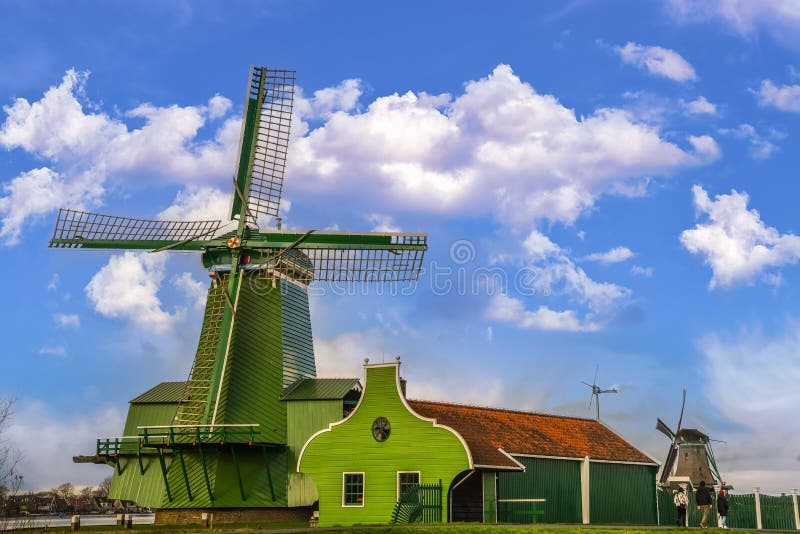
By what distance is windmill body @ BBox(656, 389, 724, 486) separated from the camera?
51719 mm

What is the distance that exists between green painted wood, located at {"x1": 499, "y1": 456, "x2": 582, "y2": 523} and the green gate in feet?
11.1

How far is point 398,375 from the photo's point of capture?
3300 centimetres

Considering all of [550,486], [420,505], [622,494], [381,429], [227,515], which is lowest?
[227,515]

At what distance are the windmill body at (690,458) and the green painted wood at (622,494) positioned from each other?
988 cm

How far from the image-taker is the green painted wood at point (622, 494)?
3834 cm

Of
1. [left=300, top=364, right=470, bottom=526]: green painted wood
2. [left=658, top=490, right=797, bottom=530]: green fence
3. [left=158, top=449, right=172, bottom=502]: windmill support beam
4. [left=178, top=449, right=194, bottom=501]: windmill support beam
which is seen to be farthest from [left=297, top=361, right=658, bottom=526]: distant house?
[left=158, top=449, right=172, bottom=502]: windmill support beam

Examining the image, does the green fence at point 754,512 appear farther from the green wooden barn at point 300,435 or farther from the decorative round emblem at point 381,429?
the decorative round emblem at point 381,429

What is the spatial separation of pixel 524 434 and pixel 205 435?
44.0ft

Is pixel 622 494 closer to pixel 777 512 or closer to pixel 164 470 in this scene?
pixel 777 512

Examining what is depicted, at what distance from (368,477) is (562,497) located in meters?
8.63

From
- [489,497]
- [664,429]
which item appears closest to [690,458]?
[664,429]

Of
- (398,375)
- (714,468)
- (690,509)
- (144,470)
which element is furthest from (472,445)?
(714,468)

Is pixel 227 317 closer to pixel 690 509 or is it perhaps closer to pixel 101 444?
pixel 101 444

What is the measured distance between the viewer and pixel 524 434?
37.4m
